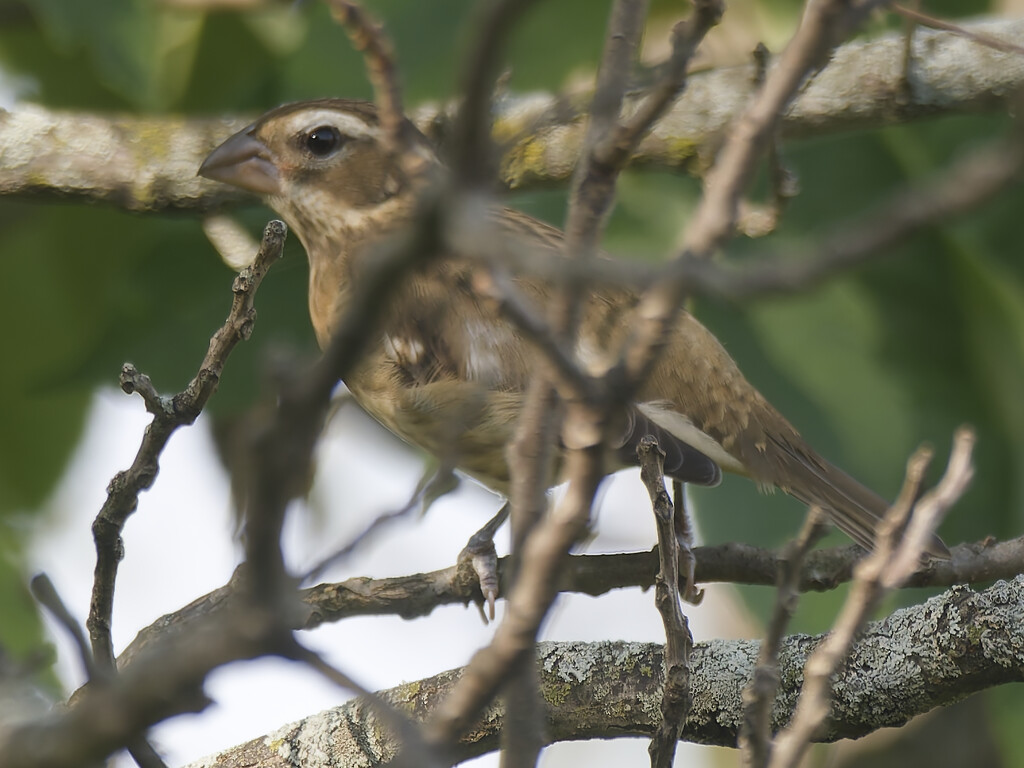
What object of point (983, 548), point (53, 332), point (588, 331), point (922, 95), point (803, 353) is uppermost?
point (53, 332)

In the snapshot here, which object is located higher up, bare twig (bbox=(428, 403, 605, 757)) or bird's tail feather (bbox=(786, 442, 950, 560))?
bird's tail feather (bbox=(786, 442, 950, 560))

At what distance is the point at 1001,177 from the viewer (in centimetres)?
102

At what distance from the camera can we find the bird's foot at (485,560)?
3902 millimetres

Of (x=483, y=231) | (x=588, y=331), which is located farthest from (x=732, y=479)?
(x=483, y=231)

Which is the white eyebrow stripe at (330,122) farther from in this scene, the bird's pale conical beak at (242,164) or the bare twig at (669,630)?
the bare twig at (669,630)

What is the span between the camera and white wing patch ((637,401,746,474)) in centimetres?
396

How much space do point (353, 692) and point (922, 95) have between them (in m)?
3.62

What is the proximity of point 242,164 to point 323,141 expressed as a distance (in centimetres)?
33

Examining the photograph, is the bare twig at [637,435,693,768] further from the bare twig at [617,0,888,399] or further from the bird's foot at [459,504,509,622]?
the bird's foot at [459,504,509,622]

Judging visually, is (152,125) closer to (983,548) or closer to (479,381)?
(479,381)

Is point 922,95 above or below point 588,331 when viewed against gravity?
above

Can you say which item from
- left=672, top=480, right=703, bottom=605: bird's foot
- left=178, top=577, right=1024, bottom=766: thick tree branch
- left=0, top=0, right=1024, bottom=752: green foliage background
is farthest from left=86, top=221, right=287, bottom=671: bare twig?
left=0, top=0, right=1024, bottom=752: green foliage background

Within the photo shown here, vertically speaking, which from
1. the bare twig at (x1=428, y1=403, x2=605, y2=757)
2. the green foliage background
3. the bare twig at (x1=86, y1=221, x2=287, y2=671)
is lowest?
the bare twig at (x1=428, y1=403, x2=605, y2=757)

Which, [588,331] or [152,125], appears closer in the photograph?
[588,331]
